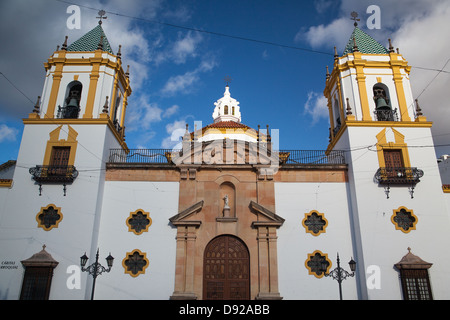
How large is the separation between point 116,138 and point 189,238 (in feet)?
22.7

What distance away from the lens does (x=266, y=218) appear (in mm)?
16250

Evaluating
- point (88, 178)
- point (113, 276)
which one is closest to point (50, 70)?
point (88, 178)

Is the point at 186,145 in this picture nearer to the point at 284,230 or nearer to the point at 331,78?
the point at 284,230

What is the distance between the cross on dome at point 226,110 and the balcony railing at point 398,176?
19.0m

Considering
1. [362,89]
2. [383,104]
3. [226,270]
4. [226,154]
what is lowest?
[226,270]

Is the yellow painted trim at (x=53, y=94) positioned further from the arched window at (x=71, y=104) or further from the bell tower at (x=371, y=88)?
the bell tower at (x=371, y=88)

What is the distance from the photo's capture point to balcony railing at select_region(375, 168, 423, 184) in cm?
1609

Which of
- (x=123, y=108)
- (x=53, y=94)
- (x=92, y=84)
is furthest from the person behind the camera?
(x=123, y=108)

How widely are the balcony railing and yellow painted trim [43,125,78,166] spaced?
46.4ft

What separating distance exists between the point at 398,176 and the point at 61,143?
51.7ft

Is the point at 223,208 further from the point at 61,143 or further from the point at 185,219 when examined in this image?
the point at 61,143

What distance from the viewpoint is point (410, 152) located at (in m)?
16.9

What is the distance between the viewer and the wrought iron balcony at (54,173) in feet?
52.4

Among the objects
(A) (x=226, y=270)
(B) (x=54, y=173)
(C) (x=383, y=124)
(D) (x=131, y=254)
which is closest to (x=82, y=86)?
(B) (x=54, y=173)
